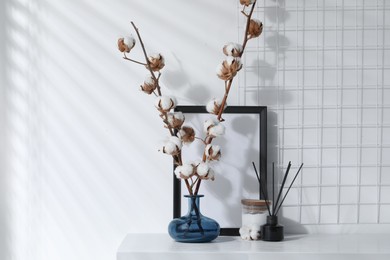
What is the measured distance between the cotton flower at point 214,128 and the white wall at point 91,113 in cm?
20

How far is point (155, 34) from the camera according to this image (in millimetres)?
2246

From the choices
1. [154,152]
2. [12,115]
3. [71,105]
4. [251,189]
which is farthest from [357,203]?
[12,115]

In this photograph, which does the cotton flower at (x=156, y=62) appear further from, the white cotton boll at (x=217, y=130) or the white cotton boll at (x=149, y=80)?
the white cotton boll at (x=217, y=130)

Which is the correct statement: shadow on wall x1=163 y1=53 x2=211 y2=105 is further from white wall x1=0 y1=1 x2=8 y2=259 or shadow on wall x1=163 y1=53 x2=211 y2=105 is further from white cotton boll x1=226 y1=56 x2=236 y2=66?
white wall x1=0 y1=1 x2=8 y2=259

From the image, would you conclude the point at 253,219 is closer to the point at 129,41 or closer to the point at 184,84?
the point at 184,84

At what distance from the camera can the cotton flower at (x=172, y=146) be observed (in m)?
2.01

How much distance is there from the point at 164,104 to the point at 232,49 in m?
0.29

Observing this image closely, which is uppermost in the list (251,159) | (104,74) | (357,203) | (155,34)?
(155,34)

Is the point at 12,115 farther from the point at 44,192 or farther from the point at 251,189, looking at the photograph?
the point at 251,189

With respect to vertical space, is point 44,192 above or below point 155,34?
below

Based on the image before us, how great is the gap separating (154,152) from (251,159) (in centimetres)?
35

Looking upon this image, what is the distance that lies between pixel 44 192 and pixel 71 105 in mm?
329

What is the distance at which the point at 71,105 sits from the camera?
2.26 meters

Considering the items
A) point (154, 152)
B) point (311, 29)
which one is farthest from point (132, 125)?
point (311, 29)
